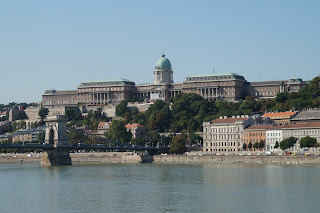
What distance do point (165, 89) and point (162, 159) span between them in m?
66.2

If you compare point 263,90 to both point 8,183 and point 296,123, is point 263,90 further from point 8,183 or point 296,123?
point 8,183

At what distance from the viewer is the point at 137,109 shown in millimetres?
137625

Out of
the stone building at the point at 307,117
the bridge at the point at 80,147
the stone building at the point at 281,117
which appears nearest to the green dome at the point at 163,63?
the stone building at the point at 281,117

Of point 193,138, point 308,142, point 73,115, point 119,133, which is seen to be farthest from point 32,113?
point 308,142

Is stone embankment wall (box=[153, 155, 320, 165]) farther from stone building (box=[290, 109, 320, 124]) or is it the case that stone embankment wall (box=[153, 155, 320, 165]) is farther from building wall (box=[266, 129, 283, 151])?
stone building (box=[290, 109, 320, 124])

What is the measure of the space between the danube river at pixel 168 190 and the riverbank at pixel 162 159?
4647 millimetres

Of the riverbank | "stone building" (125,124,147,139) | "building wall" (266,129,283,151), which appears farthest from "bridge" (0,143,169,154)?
"stone building" (125,124,147,139)

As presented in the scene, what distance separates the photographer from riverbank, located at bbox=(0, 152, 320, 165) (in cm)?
6988

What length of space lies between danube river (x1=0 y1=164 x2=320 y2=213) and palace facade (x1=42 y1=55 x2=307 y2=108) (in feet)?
243

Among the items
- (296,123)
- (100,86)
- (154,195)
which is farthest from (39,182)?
(100,86)

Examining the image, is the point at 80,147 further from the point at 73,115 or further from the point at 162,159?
the point at 73,115

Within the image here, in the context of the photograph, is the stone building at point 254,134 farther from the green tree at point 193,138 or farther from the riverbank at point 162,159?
the green tree at point 193,138

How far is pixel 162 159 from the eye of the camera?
83562mm

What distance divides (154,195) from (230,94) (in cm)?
9559
